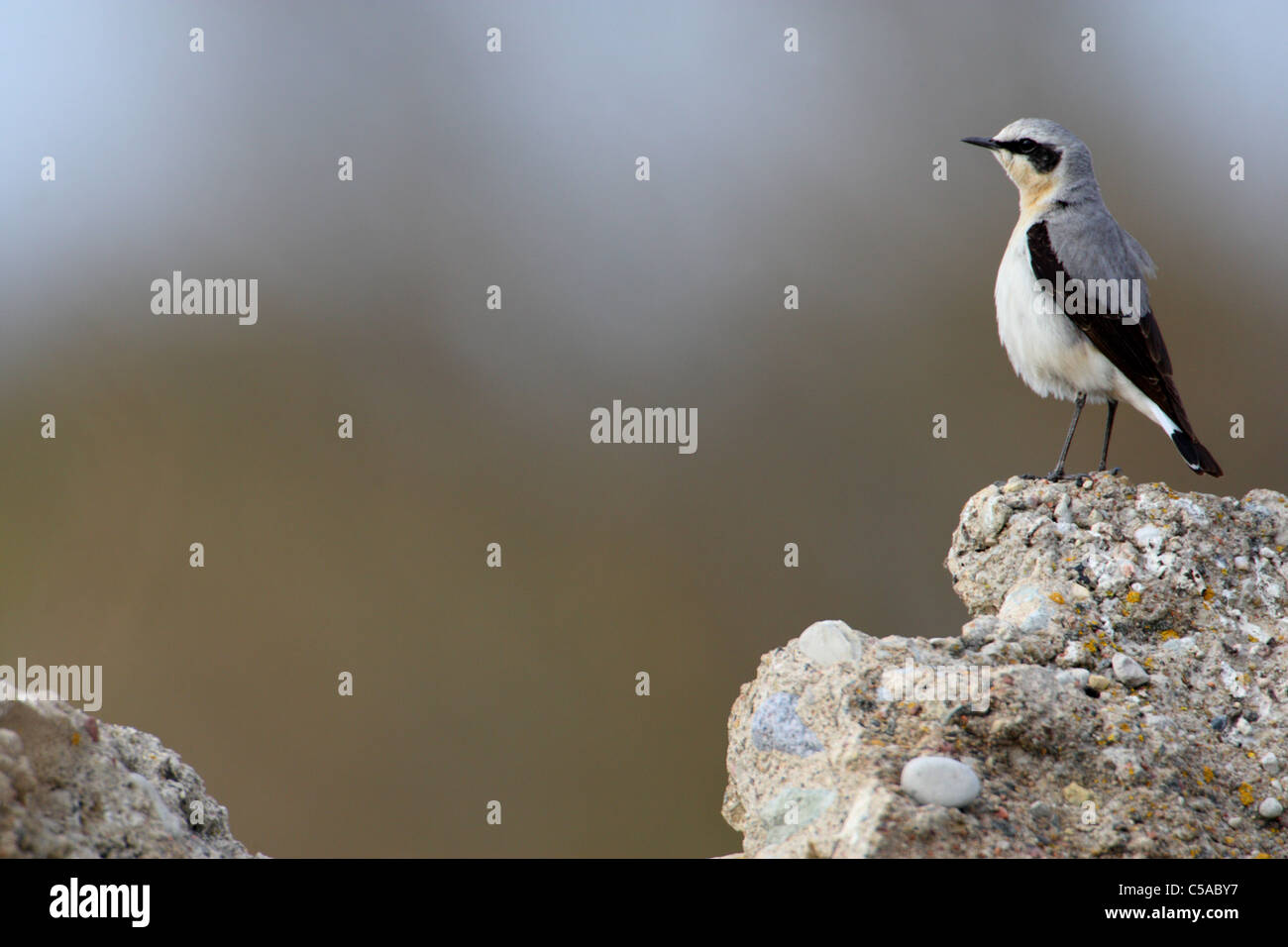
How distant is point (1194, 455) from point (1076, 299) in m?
0.98

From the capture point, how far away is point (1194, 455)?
5.46 meters

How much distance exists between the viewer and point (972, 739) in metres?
3.27

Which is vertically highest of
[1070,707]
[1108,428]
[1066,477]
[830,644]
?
[1108,428]

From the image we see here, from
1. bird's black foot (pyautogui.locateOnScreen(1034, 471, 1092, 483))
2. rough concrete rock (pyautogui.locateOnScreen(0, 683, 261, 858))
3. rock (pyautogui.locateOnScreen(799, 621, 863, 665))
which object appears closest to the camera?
rough concrete rock (pyautogui.locateOnScreen(0, 683, 261, 858))

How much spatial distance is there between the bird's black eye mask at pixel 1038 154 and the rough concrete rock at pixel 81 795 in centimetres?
531

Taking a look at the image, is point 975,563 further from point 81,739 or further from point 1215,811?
point 81,739

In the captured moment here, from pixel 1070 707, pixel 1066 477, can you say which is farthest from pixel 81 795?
pixel 1066 477

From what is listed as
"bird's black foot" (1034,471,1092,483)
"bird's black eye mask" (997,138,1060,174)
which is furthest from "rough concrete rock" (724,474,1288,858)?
"bird's black eye mask" (997,138,1060,174)

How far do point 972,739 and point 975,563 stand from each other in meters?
1.50

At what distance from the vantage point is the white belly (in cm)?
576

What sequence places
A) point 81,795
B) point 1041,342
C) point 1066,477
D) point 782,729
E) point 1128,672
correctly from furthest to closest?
1. point 1041,342
2. point 1066,477
3. point 1128,672
4. point 782,729
5. point 81,795

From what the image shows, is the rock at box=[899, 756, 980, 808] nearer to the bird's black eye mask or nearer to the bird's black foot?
the bird's black foot

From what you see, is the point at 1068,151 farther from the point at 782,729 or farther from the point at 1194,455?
the point at 782,729

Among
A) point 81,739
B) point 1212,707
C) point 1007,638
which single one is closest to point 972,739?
point 1007,638
